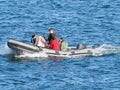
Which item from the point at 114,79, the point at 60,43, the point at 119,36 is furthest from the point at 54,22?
the point at 114,79

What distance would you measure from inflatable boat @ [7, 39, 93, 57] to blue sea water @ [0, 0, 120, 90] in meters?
0.50

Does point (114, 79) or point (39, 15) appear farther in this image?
point (39, 15)

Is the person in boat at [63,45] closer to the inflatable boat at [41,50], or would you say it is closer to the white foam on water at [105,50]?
the inflatable boat at [41,50]

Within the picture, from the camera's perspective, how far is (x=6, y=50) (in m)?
52.8

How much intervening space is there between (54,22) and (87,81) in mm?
18014

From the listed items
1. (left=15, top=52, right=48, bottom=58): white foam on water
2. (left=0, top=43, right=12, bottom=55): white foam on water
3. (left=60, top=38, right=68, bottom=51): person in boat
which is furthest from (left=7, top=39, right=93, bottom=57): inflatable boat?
(left=0, top=43, right=12, bottom=55): white foam on water

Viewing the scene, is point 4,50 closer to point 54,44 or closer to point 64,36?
point 54,44

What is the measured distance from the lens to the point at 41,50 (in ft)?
167

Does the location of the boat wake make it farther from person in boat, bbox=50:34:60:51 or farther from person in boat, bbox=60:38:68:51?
person in boat, bbox=60:38:68:51

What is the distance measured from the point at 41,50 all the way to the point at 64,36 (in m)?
7.21

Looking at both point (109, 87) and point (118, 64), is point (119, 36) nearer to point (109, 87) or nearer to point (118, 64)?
point (118, 64)

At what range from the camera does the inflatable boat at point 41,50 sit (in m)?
50.4

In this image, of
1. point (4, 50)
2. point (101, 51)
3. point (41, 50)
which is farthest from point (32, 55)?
point (101, 51)

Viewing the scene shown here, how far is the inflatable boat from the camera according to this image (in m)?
50.4
